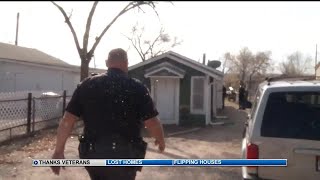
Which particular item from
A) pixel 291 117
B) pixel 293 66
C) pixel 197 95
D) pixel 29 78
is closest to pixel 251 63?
pixel 293 66

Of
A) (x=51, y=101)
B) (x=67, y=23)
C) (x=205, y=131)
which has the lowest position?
(x=205, y=131)

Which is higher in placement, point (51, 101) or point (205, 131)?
point (51, 101)

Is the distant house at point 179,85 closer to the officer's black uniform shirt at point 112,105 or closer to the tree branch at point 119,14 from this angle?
the tree branch at point 119,14

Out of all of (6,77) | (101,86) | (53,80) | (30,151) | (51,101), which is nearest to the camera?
(101,86)

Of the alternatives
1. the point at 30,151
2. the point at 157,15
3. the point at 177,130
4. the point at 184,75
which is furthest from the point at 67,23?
the point at 30,151

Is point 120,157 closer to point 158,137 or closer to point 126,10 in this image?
point 158,137

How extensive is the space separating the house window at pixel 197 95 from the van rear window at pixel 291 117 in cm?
1384

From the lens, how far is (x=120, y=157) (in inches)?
160

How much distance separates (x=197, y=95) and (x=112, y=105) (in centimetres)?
1500

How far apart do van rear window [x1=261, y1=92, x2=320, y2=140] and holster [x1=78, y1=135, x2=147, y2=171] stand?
1.61m

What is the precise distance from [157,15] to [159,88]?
3.23 metres

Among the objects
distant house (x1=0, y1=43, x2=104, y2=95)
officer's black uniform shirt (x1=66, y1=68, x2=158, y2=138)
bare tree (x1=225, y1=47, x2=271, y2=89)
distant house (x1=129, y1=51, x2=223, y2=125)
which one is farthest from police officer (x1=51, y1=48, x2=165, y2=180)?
bare tree (x1=225, y1=47, x2=271, y2=89)

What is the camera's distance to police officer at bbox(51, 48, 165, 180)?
13.2 ft

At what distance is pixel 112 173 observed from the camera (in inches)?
A: 158
